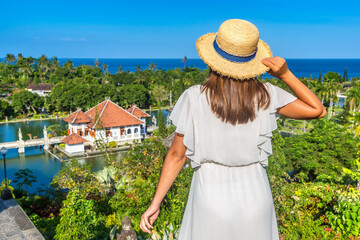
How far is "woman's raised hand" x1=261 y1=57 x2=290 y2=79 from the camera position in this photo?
129 cm

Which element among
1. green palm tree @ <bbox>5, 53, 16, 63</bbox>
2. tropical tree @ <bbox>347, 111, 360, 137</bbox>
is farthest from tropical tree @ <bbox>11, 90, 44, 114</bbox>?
green palm tree @ <bbox>5, 53, 16, 63</bbox>

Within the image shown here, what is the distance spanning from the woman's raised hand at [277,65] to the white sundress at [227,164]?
0.08 metres

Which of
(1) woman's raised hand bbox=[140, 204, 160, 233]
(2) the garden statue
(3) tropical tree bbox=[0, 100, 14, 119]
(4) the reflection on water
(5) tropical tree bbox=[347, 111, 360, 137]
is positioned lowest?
(4) the reflection on water

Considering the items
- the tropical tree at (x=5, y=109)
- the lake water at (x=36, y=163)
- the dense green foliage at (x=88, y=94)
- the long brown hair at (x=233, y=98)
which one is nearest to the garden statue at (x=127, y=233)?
the long brown hair at (x=233, y=98)

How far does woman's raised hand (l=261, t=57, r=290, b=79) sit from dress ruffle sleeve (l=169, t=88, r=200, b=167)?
13.2 inches

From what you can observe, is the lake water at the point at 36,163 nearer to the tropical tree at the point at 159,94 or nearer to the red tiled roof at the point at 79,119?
the red tiled roof at the point at 79,119

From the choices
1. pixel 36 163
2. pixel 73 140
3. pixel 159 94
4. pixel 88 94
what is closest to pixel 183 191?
pixel 36 163

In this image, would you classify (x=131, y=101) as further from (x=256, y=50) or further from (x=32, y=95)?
(x=256, y=50)

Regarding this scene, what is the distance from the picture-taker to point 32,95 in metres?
32.1

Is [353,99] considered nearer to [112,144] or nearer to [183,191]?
[112,144]

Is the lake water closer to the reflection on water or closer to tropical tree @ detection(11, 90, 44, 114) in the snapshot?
the reflection on water

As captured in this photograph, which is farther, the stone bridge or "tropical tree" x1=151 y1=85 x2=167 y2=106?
"tropical tree" x1=151 y1=85 x2=167 y2=106

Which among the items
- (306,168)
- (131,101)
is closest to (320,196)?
(306,168)

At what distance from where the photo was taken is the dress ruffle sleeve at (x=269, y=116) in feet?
4.38
